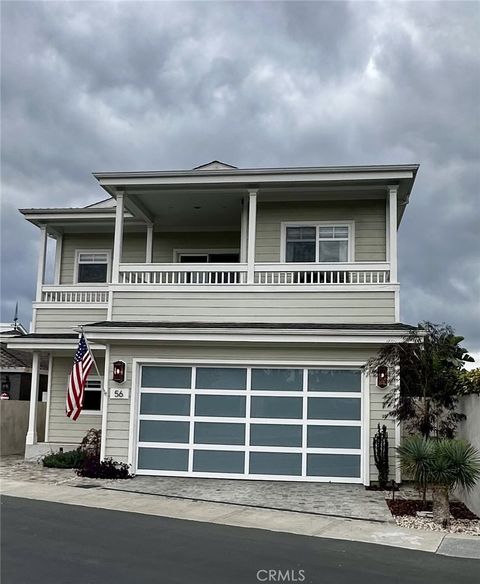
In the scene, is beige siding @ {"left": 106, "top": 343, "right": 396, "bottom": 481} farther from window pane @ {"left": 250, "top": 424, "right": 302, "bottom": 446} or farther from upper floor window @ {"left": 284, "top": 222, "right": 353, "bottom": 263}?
upper floor window @ {"left": 284, "top": 222, "right": 353, "bottom": 263}

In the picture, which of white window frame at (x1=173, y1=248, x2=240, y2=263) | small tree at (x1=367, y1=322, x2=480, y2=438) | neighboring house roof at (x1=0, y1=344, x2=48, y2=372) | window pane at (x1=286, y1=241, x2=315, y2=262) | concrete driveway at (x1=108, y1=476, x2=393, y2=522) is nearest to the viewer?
concrete driveway at (x1=108, y1=476, x2=393, y2=522)

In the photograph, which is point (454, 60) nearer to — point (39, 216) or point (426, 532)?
point (426, 532)

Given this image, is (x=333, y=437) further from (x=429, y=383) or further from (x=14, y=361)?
(x=14, y=361)

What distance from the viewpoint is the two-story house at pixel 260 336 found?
1338cm

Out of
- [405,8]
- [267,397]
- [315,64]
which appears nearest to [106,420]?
[267,397]

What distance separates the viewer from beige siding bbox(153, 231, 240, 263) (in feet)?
60.4

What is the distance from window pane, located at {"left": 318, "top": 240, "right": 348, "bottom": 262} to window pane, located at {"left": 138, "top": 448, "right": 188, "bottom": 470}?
5804 millimetres

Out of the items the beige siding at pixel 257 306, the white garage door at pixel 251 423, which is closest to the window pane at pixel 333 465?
the white garage door at pixel 251 423

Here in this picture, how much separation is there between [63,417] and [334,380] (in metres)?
8.34

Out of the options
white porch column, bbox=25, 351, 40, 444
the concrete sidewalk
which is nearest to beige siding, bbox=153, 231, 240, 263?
white porch column, bbox=25, 351, 40, 444

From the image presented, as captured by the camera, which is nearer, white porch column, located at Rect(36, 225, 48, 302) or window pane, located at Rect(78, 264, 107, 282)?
white porch column, located at Rect(36, 225, 48, 302)

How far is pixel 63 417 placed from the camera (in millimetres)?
17984

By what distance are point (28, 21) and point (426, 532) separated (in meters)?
11.3

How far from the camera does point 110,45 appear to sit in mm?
13242
